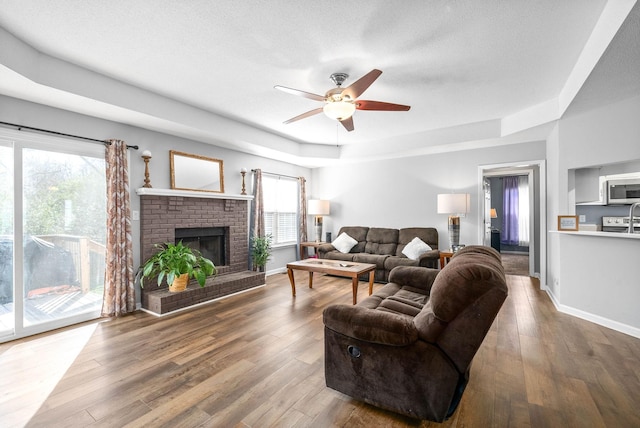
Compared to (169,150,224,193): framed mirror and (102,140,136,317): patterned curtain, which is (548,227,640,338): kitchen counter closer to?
(169,150,224,193): framed mirror

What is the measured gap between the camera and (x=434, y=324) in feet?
5.33

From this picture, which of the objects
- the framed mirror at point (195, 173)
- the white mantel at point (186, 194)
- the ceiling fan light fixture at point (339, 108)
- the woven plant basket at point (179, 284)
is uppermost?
the ceiling fan light fixture at point (339, 108)

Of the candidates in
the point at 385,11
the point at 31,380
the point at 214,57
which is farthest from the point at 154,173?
the point at 385,11

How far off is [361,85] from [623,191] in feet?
14.5

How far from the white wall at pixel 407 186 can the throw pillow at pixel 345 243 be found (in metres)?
0.72

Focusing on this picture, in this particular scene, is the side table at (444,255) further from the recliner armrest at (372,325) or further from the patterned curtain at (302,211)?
the recliner armrest at (372,325)

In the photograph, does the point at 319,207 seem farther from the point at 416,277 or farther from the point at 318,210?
the point at 416,277

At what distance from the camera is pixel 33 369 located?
2.34 meters

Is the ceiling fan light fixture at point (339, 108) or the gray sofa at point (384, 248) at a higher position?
the ceiling fan light fixture at point (339, 108)

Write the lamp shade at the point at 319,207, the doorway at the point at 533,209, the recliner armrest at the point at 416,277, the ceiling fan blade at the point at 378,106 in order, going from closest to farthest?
the ceiling fan blade at the point at 378,106, the recliner armrest at the point at 416,277, the doorway at the point at 533,209, the lamp shade at the point at 319,207

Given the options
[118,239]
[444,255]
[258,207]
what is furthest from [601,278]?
[118,239]

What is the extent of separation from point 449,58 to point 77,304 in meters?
4.85

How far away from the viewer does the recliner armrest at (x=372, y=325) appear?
5.54 feet

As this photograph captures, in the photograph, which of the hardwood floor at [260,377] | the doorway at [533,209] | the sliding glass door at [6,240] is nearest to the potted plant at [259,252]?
the hardwood floor at [260,377]
